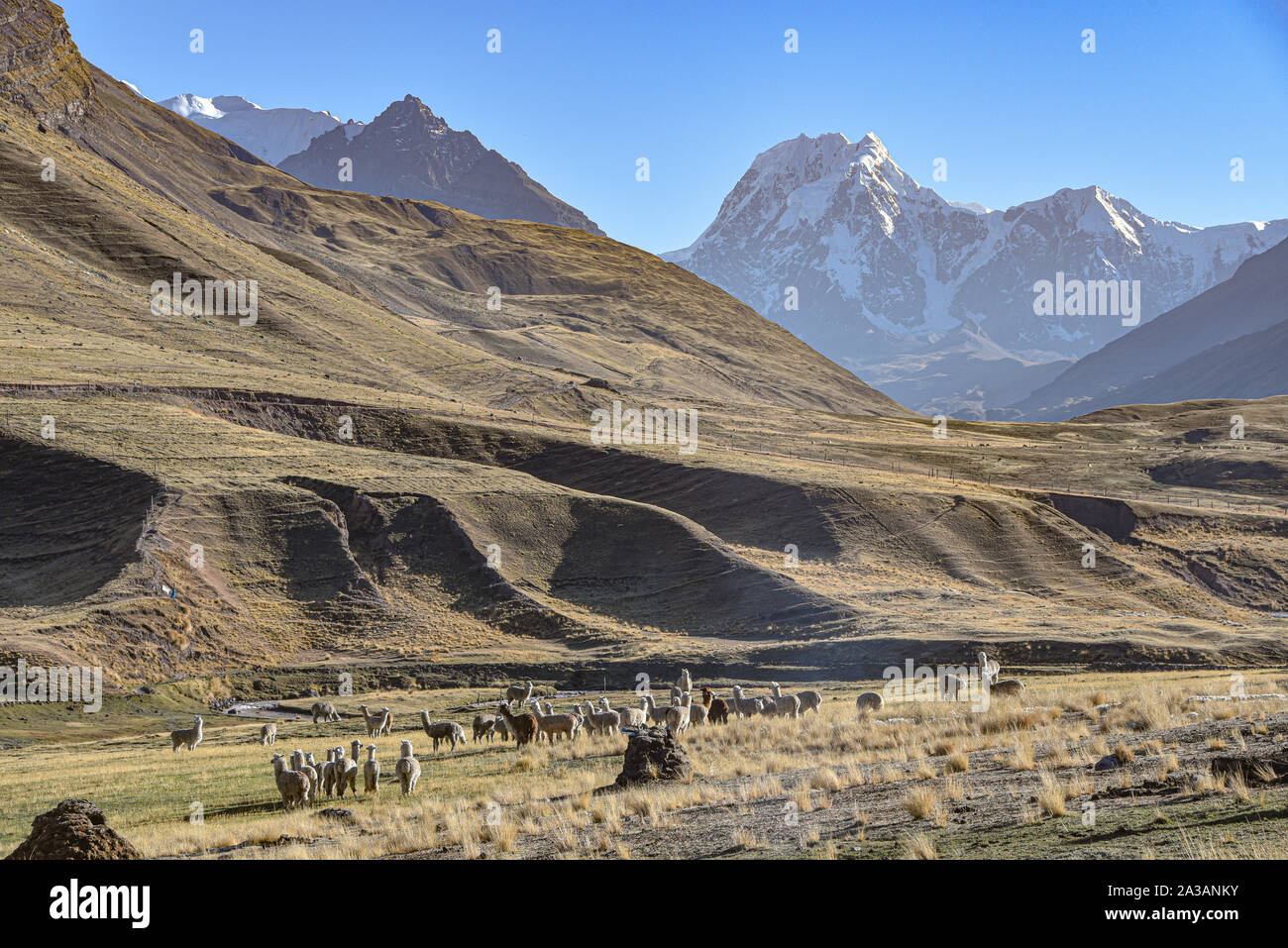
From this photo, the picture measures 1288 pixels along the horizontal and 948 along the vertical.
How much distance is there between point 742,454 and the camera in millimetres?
90062

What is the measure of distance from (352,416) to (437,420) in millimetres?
6387

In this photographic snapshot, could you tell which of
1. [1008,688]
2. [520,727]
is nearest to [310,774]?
[520,727]

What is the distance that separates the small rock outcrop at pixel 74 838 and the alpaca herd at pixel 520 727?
7225 millimetres

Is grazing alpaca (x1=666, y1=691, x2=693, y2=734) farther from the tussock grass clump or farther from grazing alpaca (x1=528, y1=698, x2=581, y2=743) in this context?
the tussock grass clump

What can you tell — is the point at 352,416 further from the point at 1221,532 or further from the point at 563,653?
the point at 1221,532

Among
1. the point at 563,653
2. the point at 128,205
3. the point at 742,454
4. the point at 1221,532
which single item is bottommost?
the point at 563,653

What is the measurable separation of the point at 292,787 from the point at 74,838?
7842 mm

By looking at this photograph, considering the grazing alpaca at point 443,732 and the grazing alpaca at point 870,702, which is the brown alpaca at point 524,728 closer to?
the grazing alpaca at point 443,732

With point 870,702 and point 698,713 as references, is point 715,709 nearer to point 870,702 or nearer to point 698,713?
point 698,713

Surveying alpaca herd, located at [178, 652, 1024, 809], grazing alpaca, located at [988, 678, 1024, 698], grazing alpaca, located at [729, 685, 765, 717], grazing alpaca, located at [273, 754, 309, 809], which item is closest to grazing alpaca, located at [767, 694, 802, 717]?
alpaca herd, located at [178, 652, 1024, 809]

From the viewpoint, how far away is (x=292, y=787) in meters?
19.0

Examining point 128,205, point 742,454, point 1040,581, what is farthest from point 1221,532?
point 128,205

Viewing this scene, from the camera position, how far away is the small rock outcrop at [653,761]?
1834 cm
